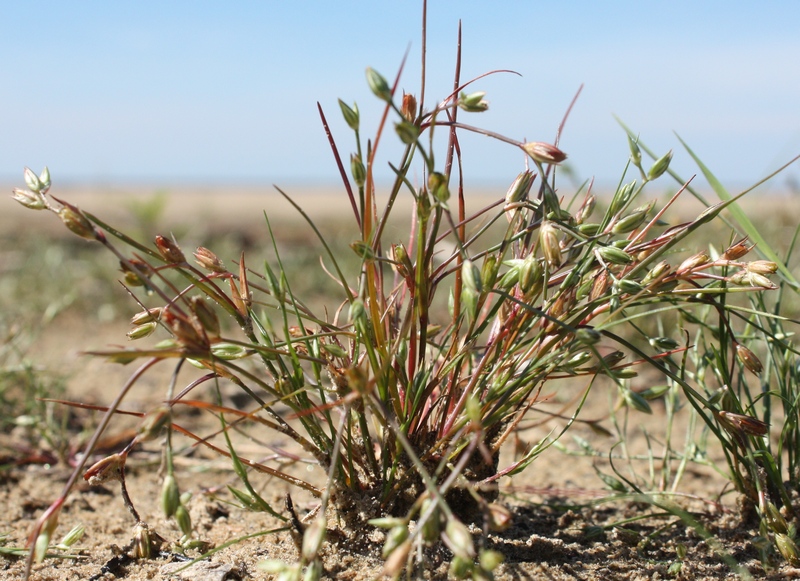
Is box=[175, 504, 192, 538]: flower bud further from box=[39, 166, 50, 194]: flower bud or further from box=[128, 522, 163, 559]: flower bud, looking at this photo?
box=[39, 166, 50, 194]: flower bud

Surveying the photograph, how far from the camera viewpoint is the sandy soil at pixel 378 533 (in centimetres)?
118

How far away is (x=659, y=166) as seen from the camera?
1079mm

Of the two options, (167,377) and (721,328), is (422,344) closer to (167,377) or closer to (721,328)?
(721,328)

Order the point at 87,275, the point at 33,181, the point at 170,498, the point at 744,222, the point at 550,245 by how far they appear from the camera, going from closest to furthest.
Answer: the point at 170,498
the point at 550,245
the point at 33,181
the point at 744,222
the point at 87,275

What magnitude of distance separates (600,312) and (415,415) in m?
0.35

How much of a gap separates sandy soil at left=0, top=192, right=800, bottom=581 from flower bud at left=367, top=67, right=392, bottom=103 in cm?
54

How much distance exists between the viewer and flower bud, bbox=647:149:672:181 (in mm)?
1078

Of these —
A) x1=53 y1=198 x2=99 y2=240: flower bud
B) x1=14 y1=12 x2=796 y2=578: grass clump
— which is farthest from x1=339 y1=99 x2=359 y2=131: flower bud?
x1=53 y1=198 x2=99 y2=240: flower bud

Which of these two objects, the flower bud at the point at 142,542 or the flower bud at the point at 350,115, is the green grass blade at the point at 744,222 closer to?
the flower bud at the point at 350,115

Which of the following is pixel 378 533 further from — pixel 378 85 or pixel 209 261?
pixel 378 85

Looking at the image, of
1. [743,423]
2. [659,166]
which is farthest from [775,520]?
Answer: [659,166]

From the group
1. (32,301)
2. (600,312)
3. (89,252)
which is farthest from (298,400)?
(89,252)

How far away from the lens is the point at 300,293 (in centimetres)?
453

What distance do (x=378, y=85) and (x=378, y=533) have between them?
74cm
